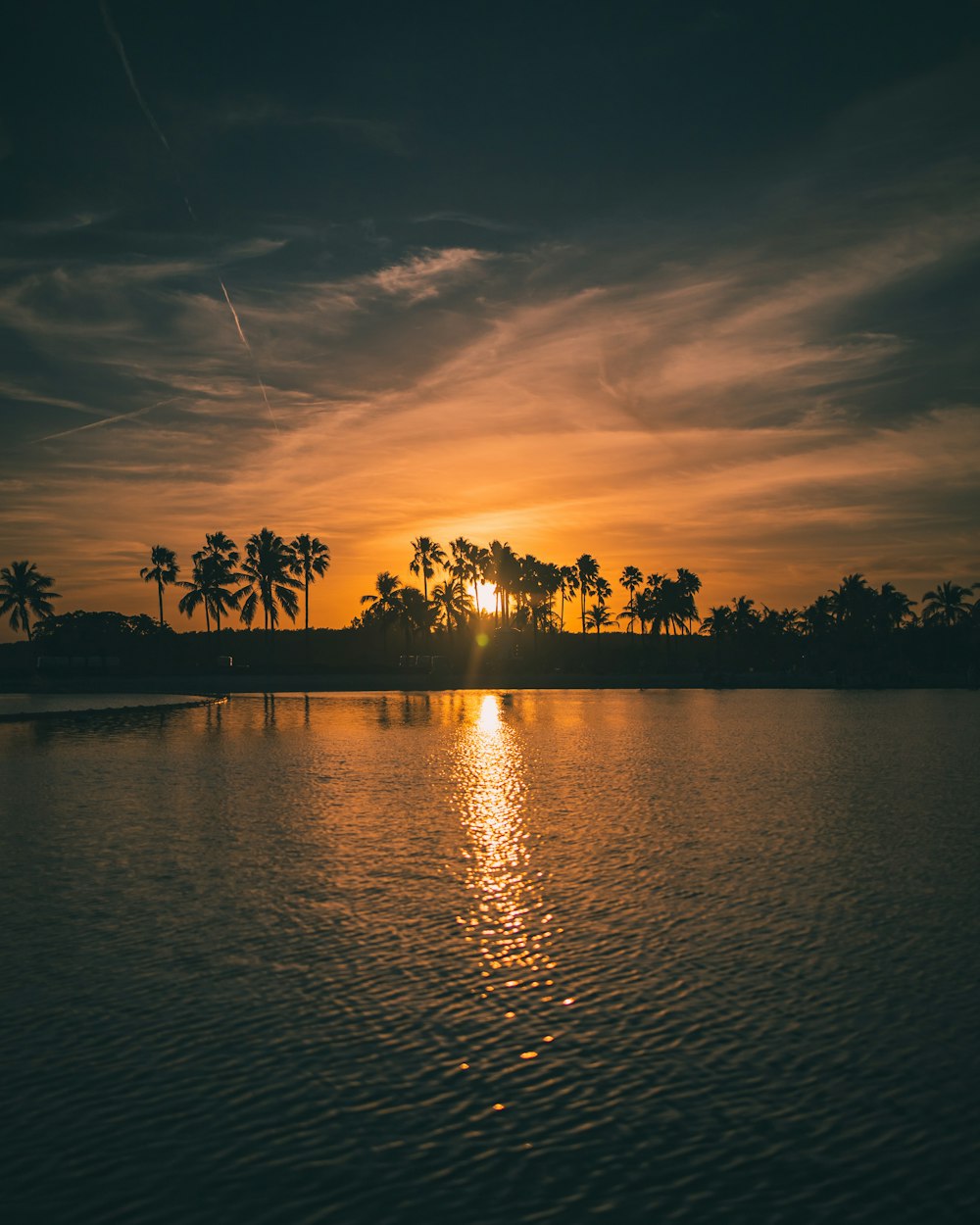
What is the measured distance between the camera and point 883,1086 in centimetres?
834

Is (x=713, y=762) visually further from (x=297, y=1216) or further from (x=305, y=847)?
(x=297, y=1216)

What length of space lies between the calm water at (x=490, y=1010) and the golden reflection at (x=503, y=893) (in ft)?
0.27

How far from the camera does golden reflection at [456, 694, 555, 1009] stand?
11.4 metres

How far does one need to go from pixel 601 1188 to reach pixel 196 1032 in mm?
4532

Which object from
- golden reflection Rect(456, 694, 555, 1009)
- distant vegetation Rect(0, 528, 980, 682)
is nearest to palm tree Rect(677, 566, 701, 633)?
distant vegetation Rect(0, 528, 980, 682)

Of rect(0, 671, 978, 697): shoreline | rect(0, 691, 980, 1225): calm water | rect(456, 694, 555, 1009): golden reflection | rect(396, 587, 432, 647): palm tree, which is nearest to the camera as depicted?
rect(0, 691, 980, 1225): calm water

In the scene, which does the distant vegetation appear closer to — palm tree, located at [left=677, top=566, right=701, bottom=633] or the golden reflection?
palm tree, located at [left=677, top=566, right=701, bottom=633]

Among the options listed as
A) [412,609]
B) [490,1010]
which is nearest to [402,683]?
[412,609]

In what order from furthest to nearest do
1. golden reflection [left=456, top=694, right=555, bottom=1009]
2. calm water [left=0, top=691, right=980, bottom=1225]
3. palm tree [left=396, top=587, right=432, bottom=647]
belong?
palm tree [left=396, top=587, right=432, bottom=647] < golden reflection [left=456, top=694, right=555, bottom=1009] < calm water [left=0, top=691, right=980, bottom=1225]

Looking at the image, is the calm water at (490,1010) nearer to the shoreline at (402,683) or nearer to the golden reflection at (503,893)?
the golden reflection at (503,893)

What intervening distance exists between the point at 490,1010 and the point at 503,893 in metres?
5.21

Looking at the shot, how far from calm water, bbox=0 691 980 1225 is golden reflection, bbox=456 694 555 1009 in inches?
3.2

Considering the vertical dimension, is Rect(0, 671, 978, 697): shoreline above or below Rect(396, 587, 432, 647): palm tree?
below

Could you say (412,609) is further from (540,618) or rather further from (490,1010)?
(490,1010)
